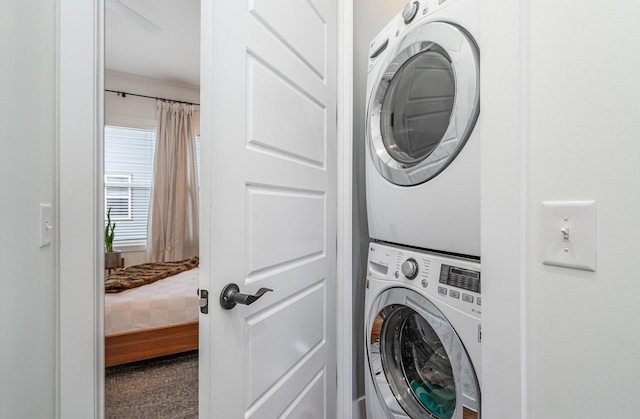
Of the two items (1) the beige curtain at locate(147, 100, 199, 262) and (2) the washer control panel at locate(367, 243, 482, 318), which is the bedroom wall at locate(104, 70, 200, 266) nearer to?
(1) the beige curtain at locate(147, 100, 199, 262)

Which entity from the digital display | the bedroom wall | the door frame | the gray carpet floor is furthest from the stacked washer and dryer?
the bedroom wall

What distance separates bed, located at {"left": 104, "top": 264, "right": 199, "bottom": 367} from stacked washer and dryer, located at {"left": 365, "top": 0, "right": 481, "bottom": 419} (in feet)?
4.87

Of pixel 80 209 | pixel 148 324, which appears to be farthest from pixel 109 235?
pixel 80 209

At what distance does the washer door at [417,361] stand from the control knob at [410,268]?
61 mm

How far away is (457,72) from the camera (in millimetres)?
900

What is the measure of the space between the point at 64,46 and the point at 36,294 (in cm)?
63

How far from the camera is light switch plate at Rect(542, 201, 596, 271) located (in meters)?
0.50

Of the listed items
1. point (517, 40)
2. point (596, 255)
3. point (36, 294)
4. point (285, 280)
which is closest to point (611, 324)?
point (596, 255)

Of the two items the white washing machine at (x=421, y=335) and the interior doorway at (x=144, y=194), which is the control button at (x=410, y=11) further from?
the interior doorway at (x=144, y=194)

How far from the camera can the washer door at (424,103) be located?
0.88 meters

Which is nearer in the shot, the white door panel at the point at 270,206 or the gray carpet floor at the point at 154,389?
the white door panel at the point at 270,206

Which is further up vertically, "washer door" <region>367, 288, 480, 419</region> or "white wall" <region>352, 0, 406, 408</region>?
"white wall" <region>352, 0, 406, 408</region>

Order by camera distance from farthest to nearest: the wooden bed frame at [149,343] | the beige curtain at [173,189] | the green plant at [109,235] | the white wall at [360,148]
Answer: the beige curtain at [173,189] → the green plant at [109,235] → the wooden bed frame at [149,343] → the white wall at [360,148]

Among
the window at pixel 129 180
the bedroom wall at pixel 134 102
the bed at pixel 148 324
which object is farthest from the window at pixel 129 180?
the bed at pixel 148 324
